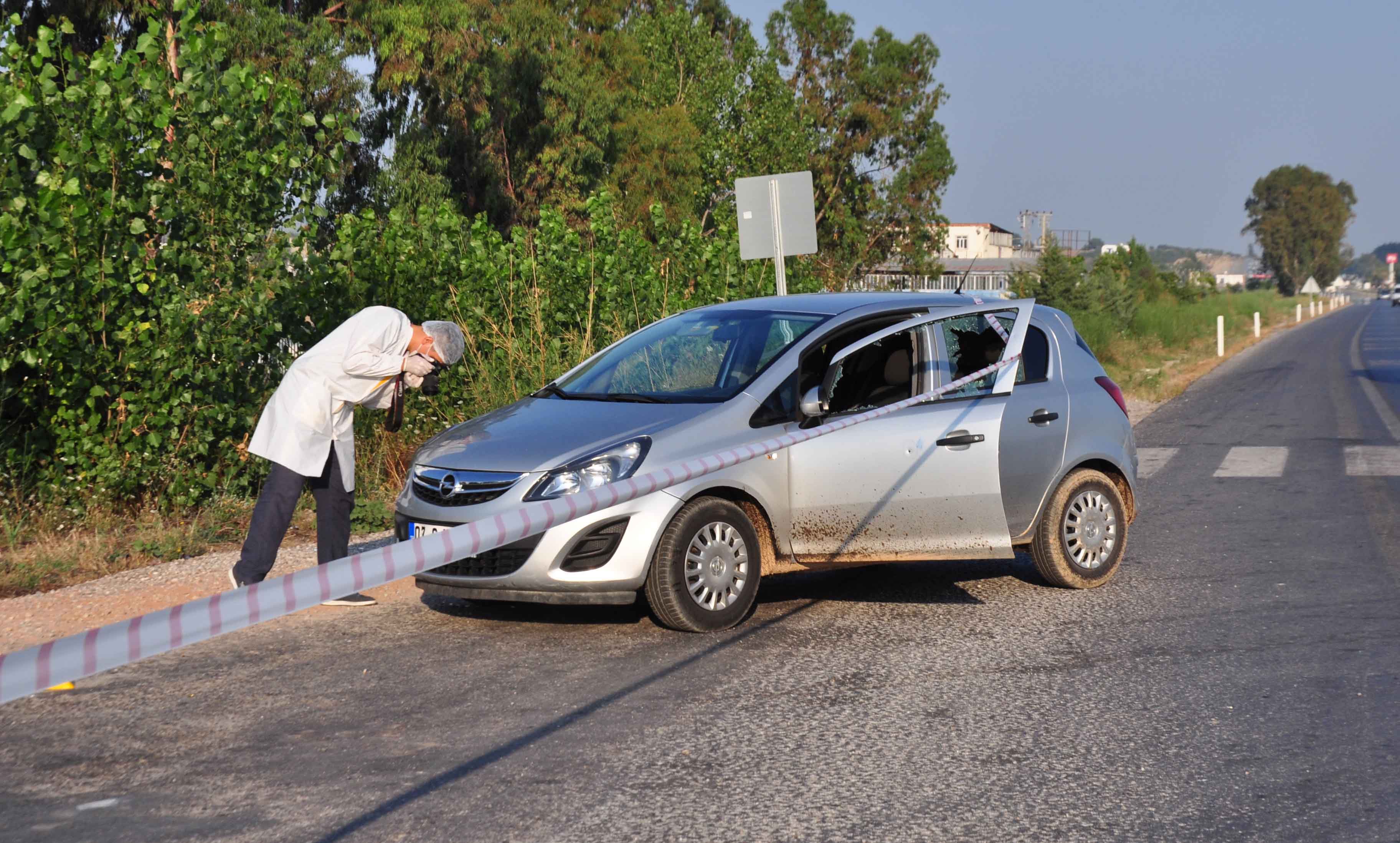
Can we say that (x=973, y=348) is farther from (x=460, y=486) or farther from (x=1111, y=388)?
(x=460, y=486)

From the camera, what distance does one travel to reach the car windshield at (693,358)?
278 inches

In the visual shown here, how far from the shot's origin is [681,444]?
643cm

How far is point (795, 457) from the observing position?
6.79m

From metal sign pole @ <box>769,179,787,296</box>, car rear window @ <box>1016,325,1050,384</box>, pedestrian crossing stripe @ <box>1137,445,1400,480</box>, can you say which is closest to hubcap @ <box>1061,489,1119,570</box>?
car rear window @ <box>1016,325,1050,384</box>

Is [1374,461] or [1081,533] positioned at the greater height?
[1081,533]

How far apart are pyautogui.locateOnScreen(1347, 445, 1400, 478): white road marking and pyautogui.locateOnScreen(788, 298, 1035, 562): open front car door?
684cm

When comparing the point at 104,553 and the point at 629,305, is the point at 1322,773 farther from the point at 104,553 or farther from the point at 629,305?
the point at 629,305

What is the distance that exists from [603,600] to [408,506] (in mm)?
1115

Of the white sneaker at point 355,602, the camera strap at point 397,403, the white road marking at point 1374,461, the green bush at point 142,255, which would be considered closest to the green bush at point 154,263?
Answer: the green bush at point 142,255

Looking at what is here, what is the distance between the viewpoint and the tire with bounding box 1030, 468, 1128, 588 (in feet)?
24.6

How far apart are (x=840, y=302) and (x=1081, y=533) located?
5.91 feet

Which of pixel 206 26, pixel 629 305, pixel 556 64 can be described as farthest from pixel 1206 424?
pixel 556 64

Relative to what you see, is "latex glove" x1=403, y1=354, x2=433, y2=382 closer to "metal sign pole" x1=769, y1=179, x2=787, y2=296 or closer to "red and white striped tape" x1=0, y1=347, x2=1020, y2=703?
"red and white striped tape" x1=0, y1=347, x2=1020, y2=703

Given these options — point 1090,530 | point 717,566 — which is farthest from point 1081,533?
point 717,566
